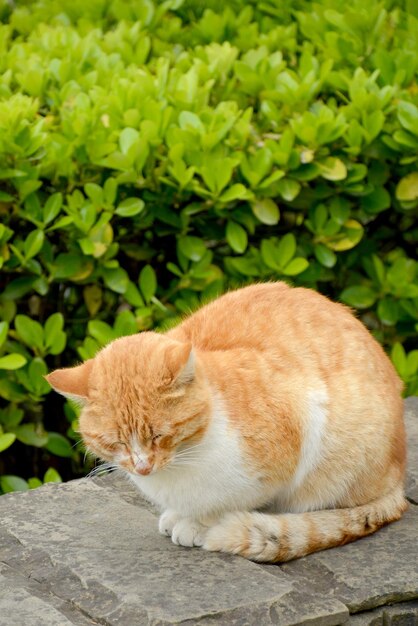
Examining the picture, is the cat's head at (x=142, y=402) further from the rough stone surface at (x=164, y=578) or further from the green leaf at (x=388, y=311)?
the green leaf at (x=388, y=311)

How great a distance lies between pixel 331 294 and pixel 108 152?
1.30 meters

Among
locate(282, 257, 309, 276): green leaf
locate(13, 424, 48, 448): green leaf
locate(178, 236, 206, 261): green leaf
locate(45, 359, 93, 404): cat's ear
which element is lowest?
locate(13, 424, 48, 448): green leaf

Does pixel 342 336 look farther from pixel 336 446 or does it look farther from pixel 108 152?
pixel 108 152

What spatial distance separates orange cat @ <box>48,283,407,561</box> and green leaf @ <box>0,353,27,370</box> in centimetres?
86

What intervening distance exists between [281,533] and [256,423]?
0.31 meters

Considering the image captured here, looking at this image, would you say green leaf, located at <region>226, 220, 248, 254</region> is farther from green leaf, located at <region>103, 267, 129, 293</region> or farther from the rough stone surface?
the rough stone surface

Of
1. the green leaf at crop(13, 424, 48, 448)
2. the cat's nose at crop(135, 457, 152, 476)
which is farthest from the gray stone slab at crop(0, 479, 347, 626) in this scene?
the green leaf at crop(13, 424, 48, 448)

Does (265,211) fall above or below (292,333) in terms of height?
below

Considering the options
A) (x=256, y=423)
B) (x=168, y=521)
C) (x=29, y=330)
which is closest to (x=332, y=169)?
(x=29, y=330)

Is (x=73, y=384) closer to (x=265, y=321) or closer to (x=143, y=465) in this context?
(x=143, y=465)

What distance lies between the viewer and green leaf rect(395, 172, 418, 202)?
479 centimetres

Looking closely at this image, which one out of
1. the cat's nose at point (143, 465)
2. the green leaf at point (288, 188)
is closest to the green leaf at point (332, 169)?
the green leaf at point (288, 188)

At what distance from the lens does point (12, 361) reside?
164 inches

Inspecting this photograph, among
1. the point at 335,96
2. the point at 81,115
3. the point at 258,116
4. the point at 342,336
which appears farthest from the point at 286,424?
the point at 335,96
